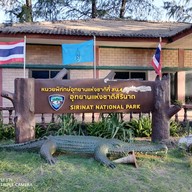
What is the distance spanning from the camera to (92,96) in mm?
6828

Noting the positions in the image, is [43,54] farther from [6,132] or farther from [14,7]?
[14,7]

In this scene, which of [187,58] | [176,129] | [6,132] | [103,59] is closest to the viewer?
[6,132]

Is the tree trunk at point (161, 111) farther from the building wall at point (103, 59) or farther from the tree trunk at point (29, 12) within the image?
the tree trunk at point (29, 12)

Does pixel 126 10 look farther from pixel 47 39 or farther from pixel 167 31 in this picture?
pixel 47 39

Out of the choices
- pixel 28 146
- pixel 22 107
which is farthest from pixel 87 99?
pixel 28 146

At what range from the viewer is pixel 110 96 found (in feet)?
22.5

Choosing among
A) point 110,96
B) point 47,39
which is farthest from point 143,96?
point 47,39

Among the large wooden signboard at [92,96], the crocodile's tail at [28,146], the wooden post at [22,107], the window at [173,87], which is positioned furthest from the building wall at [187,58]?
the crocodile's tail at [28,146]

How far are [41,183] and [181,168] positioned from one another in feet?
7.93

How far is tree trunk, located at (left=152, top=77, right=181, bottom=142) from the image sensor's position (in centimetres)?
692

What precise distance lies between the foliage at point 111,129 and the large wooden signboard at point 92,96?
0.41 meters

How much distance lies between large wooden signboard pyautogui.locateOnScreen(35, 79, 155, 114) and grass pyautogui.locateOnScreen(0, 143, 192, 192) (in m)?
1.31

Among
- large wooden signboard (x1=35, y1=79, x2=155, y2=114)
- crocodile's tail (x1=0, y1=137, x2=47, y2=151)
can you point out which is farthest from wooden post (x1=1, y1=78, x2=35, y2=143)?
crocodile's tail (x1=0, y1=137, x2=47, y2=151)

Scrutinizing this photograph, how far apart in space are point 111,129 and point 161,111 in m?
1.18
